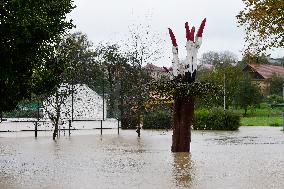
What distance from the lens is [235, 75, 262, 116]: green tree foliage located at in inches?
2581

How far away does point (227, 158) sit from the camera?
593 inches

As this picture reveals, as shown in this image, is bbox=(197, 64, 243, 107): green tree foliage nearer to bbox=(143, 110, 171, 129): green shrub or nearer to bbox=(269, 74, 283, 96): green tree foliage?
bbox=(269, 74, 283, 96): green tree foliage

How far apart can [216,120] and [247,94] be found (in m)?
29.6

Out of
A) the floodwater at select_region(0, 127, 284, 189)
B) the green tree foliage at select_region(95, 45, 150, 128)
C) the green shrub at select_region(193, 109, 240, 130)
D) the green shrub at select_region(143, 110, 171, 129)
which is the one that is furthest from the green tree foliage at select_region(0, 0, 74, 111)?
the green shrub at select_region(143, 110, 171, 129)

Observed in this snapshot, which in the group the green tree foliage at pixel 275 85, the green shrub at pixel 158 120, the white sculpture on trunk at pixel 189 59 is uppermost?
the green tree foliage at pixel 275 85

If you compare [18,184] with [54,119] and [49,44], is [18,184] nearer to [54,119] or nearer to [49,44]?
[49,44]

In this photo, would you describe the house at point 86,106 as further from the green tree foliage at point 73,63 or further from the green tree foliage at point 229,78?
the green tree foliage at point 229,78

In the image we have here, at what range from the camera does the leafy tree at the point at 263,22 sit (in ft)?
70.0

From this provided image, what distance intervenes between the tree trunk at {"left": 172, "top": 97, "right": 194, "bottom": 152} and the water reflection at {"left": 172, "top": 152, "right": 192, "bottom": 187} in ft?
1.68

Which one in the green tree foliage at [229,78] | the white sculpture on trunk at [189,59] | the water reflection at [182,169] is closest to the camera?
the water reflection at [182,169]

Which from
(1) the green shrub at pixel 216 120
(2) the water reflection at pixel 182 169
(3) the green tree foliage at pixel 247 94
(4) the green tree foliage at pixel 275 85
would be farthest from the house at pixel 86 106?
(4) the green tree foliage at pixel 275 85

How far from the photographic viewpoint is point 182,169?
12227 mm

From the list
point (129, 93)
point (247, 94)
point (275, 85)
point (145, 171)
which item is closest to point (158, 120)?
point (129, 93)

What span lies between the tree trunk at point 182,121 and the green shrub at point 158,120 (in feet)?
71.6
